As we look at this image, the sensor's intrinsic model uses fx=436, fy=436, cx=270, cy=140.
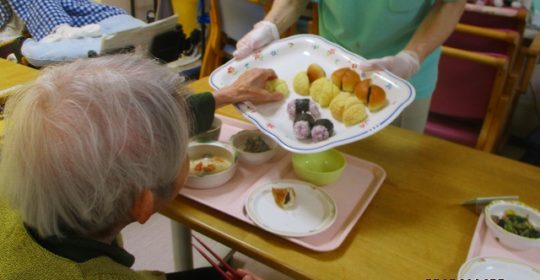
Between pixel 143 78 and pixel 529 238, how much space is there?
802mm

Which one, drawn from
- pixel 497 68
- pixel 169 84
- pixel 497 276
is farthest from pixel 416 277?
pixel 497 68

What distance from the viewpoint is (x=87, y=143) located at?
62cm

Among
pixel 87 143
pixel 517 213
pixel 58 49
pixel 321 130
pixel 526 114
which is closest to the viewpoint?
pixel 87 143

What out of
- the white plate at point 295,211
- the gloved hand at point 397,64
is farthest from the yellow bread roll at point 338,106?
the white plate at point 295,211

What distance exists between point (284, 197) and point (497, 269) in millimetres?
448

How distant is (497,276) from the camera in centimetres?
83

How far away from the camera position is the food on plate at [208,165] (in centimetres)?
108

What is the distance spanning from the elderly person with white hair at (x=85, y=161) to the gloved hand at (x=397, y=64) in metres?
0.63

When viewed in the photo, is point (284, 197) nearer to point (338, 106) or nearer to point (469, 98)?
point (338, 106)

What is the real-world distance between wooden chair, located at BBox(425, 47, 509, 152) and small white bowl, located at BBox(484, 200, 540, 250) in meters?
1.05

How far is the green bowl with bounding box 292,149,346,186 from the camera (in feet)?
3.43

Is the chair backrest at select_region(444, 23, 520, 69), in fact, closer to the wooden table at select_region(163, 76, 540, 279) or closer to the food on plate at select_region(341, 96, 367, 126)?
the wooden table at select_region(163, 76, 540, 279)

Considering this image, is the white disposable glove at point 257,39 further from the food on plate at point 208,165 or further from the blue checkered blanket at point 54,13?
the blue checkered blanket at point 54,13

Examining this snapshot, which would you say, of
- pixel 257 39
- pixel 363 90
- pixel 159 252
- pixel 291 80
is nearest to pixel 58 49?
pixel 159 252
